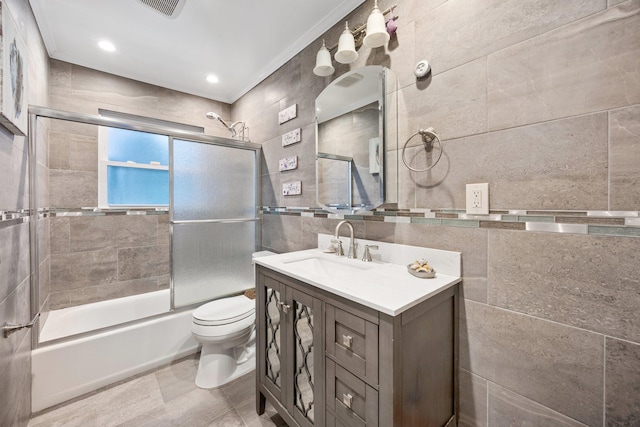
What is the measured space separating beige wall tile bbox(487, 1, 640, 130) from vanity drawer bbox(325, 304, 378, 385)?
0.96m

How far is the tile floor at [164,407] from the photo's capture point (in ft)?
4.76

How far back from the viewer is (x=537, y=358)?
0.95 meters

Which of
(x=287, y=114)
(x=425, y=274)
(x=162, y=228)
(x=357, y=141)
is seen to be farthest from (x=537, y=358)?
(x=162, y=228)

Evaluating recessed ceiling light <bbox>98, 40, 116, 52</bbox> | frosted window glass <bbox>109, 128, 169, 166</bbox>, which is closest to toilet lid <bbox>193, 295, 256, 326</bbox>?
frosted window glass <bbox>109, 128, 169, 166</bbox>

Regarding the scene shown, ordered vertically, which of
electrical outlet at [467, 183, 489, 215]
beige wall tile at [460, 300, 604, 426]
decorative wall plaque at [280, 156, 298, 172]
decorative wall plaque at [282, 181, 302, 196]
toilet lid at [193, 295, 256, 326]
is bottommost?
toilet lid at [193, 295, 256, 326]

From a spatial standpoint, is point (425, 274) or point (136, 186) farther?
point (136, 186)

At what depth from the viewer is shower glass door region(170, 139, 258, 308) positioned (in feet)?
6.82

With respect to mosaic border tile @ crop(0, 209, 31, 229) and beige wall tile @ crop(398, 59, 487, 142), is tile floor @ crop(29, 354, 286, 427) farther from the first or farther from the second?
beige wall tile @ crop(398, 59, 487, 142)

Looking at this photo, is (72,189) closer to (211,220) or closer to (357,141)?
(211,220)

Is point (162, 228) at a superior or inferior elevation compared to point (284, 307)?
superior

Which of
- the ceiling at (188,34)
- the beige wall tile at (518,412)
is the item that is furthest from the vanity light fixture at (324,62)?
the beige wall tile at (518,412)

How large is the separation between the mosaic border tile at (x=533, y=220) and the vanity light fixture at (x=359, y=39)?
93 centimetres

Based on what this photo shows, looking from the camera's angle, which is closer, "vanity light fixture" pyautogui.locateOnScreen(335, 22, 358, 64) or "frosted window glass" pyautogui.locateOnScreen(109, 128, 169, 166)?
"vanity light fixture" pyautogui.locateOnScreen(335, 22, 358, 64)

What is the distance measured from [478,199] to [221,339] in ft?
5.69
